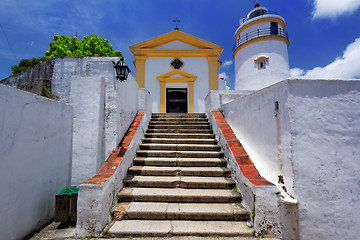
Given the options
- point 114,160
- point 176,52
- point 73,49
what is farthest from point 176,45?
point 114,160

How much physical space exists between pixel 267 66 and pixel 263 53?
1137 mm

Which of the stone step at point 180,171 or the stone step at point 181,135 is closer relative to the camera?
the stone step at point 180,171

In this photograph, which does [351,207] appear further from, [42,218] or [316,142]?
[42,218]

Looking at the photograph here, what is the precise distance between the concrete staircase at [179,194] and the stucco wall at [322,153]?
41.0 inches

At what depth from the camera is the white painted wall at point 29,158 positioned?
8.56 ft

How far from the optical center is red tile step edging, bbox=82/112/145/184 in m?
3.03

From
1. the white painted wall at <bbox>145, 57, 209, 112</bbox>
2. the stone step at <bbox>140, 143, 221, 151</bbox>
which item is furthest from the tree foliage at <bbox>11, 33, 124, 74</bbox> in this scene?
the stone step at <bbox>140, 143, 221, 151</bbox>

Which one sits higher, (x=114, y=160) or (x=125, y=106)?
(x=125, y=106)

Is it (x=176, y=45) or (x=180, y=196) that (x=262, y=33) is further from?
(x=180, y=196)

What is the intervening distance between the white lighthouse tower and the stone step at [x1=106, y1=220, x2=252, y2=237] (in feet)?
41.6

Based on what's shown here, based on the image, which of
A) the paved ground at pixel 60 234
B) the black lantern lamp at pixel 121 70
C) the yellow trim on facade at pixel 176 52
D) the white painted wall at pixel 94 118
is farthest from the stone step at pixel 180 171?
the yellow trim on facade at pixel 176 52

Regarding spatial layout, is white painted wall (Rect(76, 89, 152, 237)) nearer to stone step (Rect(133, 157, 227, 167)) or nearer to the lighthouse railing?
stone step (Rect(133, 157, 227, 167))

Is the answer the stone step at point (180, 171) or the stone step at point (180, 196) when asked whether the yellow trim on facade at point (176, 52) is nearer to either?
the stone step at point (180, 171)

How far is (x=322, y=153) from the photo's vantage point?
9.14 ft
